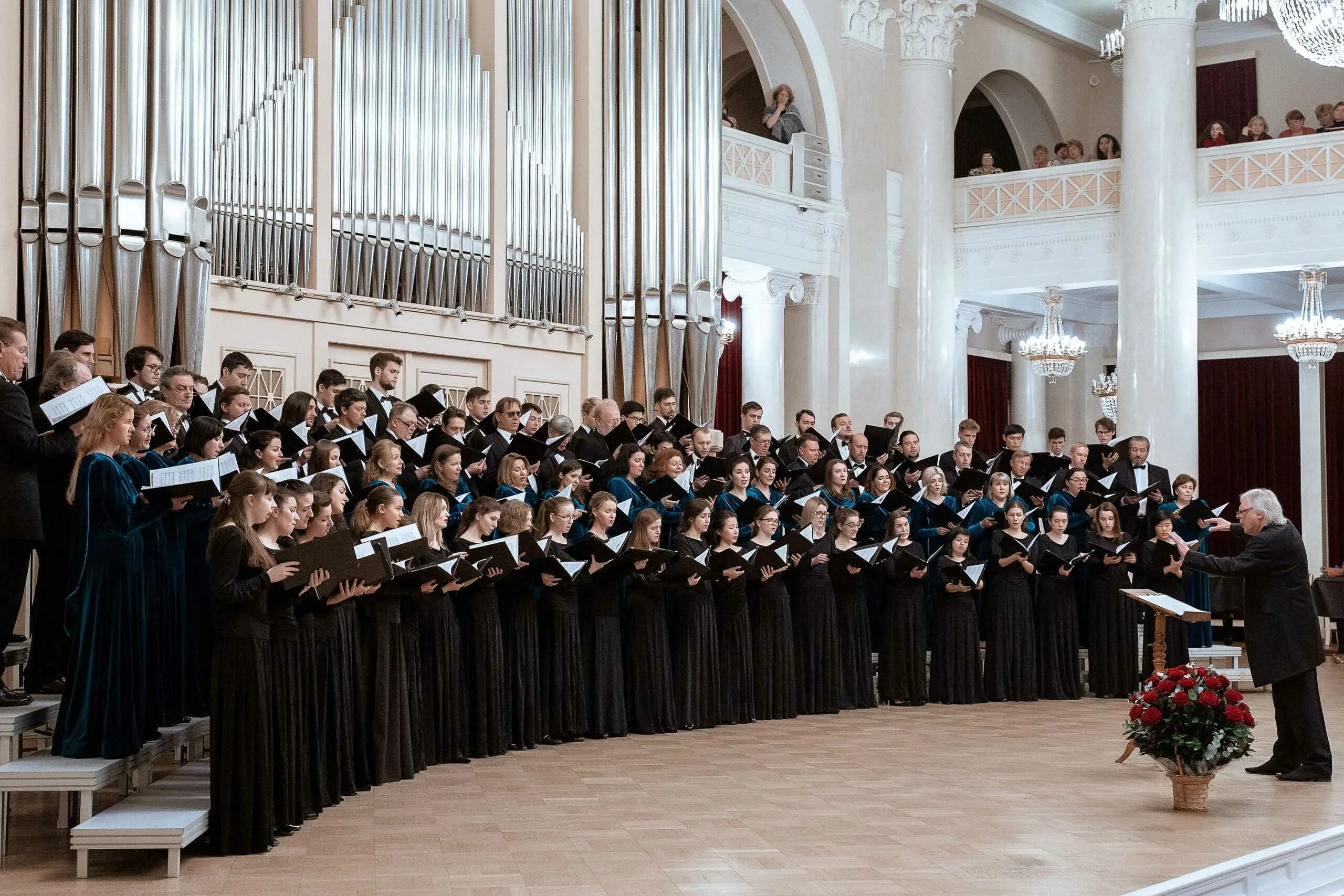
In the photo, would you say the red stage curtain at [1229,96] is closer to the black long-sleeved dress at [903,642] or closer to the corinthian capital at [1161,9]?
the corinthian capital at [1161,9]

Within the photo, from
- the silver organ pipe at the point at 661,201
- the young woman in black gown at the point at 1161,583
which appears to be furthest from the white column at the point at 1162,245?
the silver organ pipe at the point at 661,201

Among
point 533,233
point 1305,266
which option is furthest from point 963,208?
point 533,233

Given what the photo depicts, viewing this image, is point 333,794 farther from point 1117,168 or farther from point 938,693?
point 1117,168

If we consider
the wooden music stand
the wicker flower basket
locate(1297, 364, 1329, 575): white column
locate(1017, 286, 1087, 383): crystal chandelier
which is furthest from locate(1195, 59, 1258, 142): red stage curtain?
the wicker flower basket

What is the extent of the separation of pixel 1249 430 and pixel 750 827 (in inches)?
570

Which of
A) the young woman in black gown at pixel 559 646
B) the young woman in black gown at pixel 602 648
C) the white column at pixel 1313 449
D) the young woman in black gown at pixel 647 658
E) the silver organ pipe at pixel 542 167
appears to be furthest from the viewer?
the white column at pixel 1313 449

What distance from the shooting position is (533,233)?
408 inches

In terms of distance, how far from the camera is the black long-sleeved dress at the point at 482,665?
7.04m

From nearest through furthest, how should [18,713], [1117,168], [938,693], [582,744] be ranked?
[18,713], [582,744], [938,693], [1117,168]

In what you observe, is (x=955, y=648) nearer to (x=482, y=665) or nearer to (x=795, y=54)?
(x=482, y=665)

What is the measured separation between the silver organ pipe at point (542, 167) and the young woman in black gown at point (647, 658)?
9.64 feet

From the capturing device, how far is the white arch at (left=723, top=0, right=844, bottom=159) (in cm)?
1411

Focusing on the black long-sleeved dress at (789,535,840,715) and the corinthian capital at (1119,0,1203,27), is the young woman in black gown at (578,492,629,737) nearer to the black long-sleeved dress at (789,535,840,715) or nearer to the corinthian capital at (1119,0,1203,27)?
the black long-sleeved dress at (789,535,840,715)

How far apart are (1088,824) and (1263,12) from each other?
6.47 m
